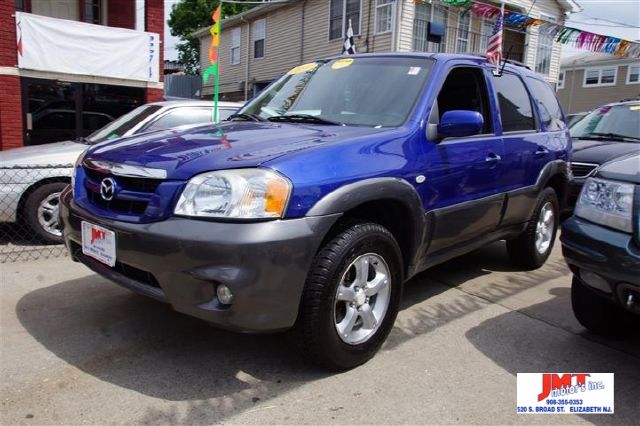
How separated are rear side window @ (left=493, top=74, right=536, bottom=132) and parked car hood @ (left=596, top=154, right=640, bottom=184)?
48.7 inches

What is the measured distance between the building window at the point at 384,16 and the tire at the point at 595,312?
12.7 metres

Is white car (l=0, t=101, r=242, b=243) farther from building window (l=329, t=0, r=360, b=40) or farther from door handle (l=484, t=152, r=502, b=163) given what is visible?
building window (l=329, t=0, r=360, b=40)

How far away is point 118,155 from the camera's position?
9.76 feet

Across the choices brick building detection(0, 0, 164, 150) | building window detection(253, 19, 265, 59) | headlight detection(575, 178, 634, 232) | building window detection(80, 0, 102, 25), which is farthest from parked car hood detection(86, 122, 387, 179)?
building window detection(253, 19, 265, 59)

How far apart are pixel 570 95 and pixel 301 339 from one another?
111ft

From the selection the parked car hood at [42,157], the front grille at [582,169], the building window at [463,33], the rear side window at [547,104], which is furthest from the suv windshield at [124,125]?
the building window at [463,33]

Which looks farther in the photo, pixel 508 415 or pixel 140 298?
pixel 140 298

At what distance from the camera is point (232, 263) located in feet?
8.03

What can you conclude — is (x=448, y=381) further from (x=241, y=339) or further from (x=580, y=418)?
(x=241, y=339)

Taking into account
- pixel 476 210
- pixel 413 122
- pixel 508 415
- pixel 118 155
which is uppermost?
pixel 413 122

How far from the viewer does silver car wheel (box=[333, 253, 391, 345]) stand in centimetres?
292

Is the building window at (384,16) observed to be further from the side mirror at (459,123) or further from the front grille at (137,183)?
the front grille at (137,183)

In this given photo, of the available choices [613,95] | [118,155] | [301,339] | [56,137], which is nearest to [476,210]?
[301,339]

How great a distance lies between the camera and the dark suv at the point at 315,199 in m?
2.52
